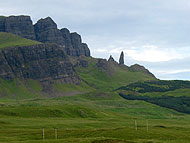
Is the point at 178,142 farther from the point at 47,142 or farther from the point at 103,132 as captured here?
the point at 47,142

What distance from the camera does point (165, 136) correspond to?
9588cm

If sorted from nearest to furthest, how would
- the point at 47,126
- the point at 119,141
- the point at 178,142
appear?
1. the point at 119,141
2. the point at 178,142
3. the point at 47,126

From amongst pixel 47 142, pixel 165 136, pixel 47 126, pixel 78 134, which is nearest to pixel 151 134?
pixel 165 136

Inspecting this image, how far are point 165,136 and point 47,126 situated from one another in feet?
218

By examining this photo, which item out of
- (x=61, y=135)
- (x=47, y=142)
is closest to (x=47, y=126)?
→ (x=61, y=135)

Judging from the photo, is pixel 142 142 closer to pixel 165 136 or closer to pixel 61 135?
pixel 165 136

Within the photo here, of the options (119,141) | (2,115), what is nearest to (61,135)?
(119,141)

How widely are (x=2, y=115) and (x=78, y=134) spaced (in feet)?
364

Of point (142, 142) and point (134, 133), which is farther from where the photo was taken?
point (134, 133)

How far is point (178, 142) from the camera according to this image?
82312mm

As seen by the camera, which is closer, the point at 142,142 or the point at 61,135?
the point at 142,142

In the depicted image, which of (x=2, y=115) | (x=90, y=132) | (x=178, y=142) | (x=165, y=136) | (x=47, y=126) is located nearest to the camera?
(x=178, y=142)

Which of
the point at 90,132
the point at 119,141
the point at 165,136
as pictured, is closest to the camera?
the point at 119,141

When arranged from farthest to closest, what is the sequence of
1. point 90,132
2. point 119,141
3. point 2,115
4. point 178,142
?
point 2,115, point 90,132, point 178,142, point 119,141
